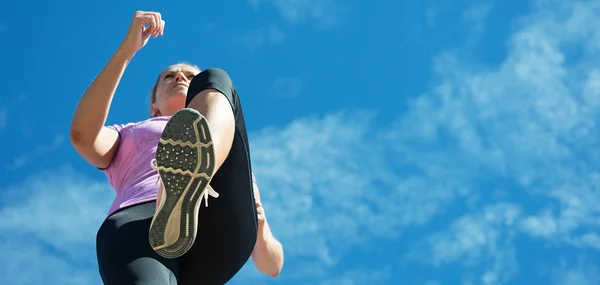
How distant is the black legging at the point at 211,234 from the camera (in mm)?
2881

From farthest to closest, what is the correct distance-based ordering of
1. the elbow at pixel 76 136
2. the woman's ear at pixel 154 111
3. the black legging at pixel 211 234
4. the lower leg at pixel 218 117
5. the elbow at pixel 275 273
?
the woman's ear at pixel 154 111, the elbow at pixel 275 273, the elbow at pixel 76 136, the black legging at pixel 211 234, the lower leg at pixel 218 117

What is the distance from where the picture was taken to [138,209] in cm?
313

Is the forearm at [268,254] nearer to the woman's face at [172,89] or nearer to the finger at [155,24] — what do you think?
the woman's face at [172,89]

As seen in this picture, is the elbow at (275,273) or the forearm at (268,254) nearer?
the forearm at (268,254)

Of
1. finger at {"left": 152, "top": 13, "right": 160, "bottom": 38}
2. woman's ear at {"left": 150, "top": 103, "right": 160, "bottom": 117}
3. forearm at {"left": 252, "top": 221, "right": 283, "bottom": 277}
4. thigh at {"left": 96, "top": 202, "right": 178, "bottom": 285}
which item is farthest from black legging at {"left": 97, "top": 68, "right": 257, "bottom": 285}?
woman's ear at {"left": 150, "top": 103, "right": 160, "bottom": 117}

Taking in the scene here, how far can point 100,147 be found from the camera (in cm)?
346

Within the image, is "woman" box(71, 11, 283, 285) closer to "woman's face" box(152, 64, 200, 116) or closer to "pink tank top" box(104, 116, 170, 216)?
"pink tank top" box(104, 116, 170, 216)

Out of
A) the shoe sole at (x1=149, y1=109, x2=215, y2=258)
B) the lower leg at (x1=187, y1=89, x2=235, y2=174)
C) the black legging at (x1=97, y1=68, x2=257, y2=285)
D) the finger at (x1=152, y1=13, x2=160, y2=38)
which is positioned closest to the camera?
the shoe sole at (x1=149, y1=109, x2=215, y2=258)

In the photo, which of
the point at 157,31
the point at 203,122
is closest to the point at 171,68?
the point at 157,31

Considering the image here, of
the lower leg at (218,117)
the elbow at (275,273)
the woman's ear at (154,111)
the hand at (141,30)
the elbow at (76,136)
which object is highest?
the woman's ear at (154,111)

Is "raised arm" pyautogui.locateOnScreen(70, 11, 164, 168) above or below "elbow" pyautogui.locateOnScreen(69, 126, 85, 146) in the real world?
above

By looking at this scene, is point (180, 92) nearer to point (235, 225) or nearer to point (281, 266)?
point (281, 266)

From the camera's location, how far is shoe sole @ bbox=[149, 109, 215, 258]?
8.46ft

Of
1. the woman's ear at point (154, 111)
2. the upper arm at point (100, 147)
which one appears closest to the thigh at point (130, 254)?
Result: the upper arm at point (100, 147)
